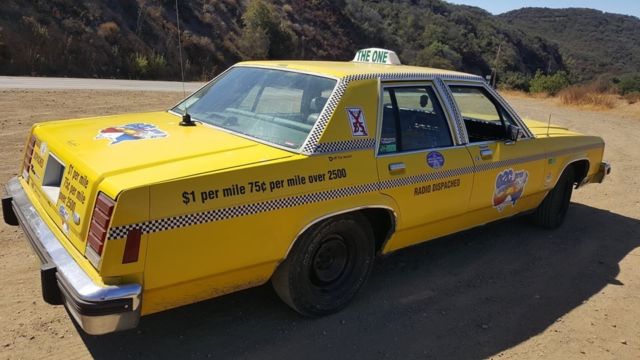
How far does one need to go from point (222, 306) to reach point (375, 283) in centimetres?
121

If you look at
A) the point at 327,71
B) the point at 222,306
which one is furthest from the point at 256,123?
the point at 222,306

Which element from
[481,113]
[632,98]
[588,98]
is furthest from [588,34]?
[481,113]

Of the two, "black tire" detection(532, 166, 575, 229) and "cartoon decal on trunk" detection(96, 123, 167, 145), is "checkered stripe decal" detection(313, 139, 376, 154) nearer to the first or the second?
"cartoon decal on trunk" detection(96, 123, 167, 145)

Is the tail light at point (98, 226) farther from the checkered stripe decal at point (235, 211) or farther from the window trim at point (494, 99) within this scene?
the window trim at point (494, 99)

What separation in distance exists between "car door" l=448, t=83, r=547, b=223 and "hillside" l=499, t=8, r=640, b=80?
6657 centimetres

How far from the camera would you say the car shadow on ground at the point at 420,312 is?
326 centimetres

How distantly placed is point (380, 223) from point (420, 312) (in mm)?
684

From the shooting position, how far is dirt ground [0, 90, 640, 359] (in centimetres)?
323

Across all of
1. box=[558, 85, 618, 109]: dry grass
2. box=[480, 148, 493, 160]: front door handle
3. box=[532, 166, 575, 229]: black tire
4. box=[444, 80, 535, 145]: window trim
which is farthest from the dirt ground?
box=[558, 85, 618, 109]: dry grass

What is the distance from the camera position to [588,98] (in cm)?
2092

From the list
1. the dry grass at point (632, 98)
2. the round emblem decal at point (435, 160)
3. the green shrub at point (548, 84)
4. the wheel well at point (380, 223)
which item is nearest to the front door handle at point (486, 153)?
the round emblem decal at point (435, 160)

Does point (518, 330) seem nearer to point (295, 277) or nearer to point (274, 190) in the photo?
point (295, 277)

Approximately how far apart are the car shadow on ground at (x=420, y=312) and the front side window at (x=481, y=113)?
3.48 ft

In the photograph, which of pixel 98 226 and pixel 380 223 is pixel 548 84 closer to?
pixel 380 223
